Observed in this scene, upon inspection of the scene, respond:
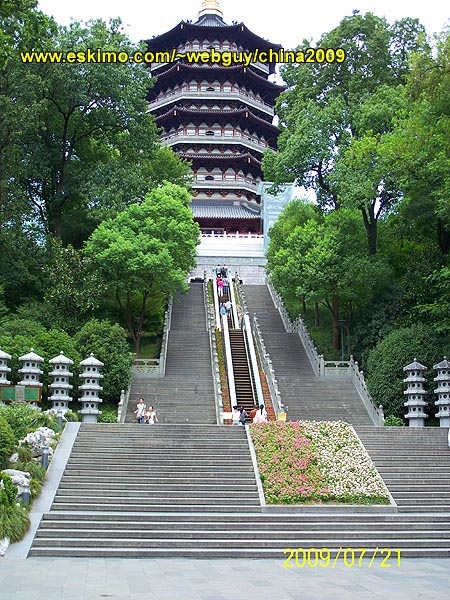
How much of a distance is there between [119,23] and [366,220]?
14786 mm

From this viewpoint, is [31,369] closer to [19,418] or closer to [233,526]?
[19,418]

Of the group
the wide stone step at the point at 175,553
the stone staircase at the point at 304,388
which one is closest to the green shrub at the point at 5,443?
the wide stone step at the point at 175,553

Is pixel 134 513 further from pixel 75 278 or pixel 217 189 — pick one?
pixel 217 189

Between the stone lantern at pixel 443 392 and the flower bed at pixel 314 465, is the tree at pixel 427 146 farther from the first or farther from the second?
the flower bed at pixel 314 465

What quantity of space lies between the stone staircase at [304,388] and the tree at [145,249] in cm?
484

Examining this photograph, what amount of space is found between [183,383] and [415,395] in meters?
7.93

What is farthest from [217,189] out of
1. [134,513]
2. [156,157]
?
[134,513]

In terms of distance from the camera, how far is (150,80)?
3472cm

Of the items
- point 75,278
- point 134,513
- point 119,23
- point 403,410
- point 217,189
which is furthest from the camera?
point 217,189

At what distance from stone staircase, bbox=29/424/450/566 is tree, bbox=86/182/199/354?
10690mm

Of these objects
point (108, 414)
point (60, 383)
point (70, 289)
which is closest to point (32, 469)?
point (60, 383)

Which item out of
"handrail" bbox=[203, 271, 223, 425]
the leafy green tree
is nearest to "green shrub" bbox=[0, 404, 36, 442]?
"handrail" bbox=[203, 271, 223, 425]
